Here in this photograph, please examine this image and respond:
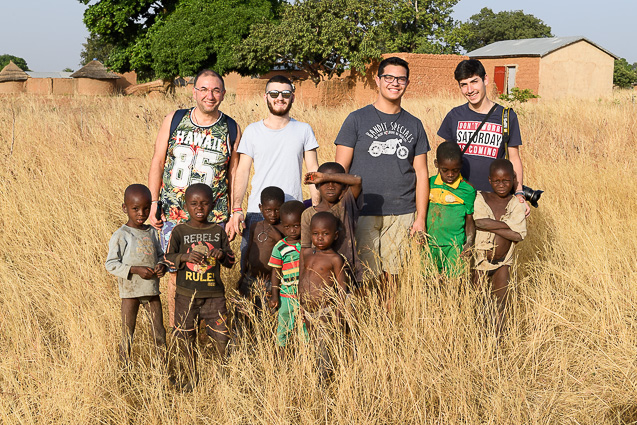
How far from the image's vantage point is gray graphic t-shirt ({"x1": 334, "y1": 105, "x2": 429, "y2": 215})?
3.44 m

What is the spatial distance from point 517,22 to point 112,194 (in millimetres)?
56778

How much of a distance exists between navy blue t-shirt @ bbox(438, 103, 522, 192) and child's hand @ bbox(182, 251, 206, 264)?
192 cm

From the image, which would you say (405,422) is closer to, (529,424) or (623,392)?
(529,424)

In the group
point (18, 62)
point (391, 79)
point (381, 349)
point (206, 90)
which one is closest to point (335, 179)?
point (391, 79)

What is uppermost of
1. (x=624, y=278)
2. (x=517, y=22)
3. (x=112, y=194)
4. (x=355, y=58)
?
(x=517, y=22)

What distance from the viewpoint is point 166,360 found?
3.24 m

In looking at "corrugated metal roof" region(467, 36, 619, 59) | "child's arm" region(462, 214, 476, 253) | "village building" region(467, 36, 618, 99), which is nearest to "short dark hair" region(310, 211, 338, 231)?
"child's arm" region(462, 214, 476, 253)

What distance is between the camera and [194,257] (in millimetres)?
2910

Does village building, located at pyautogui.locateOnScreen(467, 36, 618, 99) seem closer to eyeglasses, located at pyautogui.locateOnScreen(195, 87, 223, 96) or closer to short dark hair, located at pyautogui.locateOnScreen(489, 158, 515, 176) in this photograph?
short dark hair, located at pyautogui.locateOnScreen(489, 158, 515, 176)

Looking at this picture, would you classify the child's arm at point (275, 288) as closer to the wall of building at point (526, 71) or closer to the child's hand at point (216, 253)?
the child's hand at point (216, 253)

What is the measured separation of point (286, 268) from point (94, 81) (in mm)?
43625

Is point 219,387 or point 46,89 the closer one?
point 219,387

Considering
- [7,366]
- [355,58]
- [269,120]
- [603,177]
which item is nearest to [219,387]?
[7,366]

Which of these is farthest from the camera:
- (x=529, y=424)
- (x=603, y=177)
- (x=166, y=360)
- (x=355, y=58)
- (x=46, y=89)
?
(x=46, y=89)
